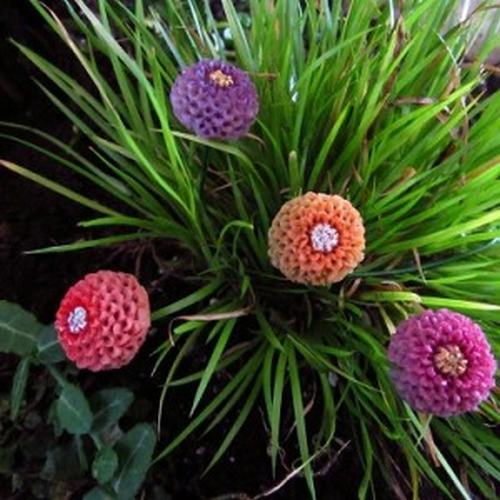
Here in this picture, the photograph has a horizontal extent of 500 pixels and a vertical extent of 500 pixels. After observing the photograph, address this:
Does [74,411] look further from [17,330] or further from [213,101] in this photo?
[213,101]

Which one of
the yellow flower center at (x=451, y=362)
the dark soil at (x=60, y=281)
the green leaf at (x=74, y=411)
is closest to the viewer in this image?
the yellow flower center at (x=451, y=362)

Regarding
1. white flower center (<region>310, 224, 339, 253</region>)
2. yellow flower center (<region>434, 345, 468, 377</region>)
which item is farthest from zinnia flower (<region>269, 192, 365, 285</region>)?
yellow flower center (<region>434, 345, 468, 377</region>)

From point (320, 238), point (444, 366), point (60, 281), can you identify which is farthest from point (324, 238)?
point (60, 281)

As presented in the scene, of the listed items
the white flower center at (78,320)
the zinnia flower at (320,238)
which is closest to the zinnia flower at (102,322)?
the white flower center at (78,320)

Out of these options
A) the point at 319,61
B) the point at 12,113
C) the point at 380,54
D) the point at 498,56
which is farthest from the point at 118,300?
the point at 498,56

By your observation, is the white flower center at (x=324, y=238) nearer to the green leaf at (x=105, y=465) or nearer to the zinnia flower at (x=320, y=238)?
the zinnia flower at (x=320, y=238)

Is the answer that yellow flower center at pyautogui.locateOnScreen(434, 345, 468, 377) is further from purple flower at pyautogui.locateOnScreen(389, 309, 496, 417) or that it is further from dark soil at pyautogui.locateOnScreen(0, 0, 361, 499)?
dark soil at pyautogui.locateOnScreen(0, 0, 361, 499)
